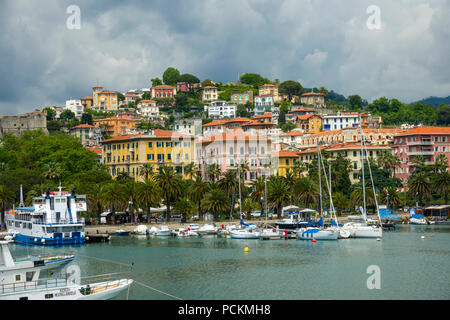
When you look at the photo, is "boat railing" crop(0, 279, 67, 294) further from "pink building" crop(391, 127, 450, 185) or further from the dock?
"pink building" crop(391, 127, 450, 185)

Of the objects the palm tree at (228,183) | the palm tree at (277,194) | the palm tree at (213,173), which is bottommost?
the palm tree at (277,194)

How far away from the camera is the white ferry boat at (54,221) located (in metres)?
75.3

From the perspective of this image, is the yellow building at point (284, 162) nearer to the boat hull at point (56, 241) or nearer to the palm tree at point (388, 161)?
the palm tree at point (388, 161)

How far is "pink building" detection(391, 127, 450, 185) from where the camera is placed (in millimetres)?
133125

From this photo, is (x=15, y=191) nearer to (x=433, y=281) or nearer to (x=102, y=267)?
(x=102, y=267)

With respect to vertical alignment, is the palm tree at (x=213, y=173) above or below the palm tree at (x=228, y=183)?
above

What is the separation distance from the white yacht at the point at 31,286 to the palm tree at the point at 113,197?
52697 mm

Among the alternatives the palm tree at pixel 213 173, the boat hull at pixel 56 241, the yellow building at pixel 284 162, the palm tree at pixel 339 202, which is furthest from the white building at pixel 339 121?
the boat hull at pixel 56 241

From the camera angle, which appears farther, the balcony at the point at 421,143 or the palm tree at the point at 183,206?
the balcony at the point at 421,143

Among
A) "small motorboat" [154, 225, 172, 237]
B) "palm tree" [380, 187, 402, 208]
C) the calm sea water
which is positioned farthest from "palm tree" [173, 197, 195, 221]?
"palm tree" [380, 187, 402, 208]

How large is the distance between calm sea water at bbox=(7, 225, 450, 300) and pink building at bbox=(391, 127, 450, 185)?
53941 millimetres

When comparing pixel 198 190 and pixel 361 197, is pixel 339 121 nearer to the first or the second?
pixel 361 197

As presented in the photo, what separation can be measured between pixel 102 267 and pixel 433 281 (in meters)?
27.3
